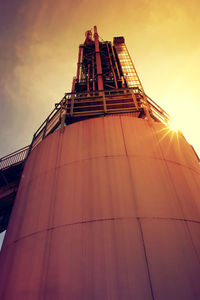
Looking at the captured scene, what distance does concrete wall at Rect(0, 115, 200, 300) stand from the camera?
3.92 metres

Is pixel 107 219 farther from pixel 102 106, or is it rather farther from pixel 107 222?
pixel 102 106

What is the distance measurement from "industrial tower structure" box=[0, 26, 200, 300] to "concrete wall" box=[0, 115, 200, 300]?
2cm

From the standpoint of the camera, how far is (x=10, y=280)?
4.75 metres

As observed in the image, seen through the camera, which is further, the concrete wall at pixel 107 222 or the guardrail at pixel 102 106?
the guardrail at pixel 102 106

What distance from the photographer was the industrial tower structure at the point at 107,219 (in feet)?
12.9

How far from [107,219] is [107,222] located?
0.08 metres

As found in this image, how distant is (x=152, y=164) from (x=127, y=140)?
1.36 m

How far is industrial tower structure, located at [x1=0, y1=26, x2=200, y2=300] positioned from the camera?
3.93m

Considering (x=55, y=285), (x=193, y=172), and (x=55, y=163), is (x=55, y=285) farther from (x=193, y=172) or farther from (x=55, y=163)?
(x=193, y=172)

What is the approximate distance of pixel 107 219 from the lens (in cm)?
478

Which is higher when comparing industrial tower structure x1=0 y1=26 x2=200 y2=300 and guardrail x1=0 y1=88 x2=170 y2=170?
guardrail x1=0 y1=88 x2=170 y2=170

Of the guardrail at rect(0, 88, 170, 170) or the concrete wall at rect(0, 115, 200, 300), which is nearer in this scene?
the concrete wall at rect(0, 115, 200, 300)

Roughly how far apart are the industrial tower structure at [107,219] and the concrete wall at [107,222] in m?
0.02

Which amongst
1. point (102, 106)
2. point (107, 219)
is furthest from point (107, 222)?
point (102, 106)
